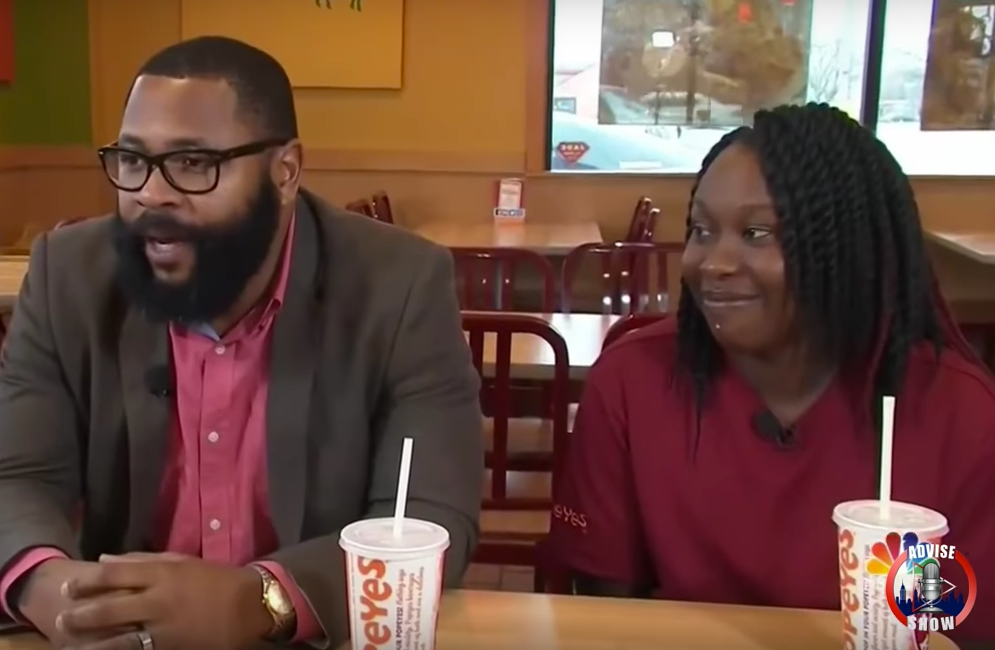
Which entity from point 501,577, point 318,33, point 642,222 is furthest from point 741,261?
point 318,33

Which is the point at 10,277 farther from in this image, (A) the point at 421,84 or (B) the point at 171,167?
(A) the point at 421,84

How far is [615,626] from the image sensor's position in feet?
3.76

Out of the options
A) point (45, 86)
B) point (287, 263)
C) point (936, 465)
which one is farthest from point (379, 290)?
point (45, 86)

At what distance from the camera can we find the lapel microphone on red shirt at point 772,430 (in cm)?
144

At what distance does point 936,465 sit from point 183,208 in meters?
0.98

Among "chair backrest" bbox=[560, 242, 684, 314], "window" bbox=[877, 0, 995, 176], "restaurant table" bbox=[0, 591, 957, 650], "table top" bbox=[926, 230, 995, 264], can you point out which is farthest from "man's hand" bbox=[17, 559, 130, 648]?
"window" bbox=[877, 0, 995, 176]

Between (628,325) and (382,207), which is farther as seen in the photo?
(382,207)

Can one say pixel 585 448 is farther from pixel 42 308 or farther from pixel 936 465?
pixel 42 308

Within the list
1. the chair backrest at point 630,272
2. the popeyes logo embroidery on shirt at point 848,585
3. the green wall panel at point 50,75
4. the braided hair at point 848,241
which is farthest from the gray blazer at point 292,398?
the green wall panel at point 50,75

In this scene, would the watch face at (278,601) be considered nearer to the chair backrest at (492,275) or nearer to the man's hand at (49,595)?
the man's hand at (49,595)

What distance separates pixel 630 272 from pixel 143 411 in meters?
2.44

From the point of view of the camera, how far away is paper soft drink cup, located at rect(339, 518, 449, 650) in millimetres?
917

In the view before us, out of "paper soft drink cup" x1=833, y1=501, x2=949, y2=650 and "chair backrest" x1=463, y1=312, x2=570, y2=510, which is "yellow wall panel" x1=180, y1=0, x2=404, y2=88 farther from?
"paper soft drink cup" x1=833, y1=501, x2=949, y2=650

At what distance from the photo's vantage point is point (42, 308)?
1448 mm
